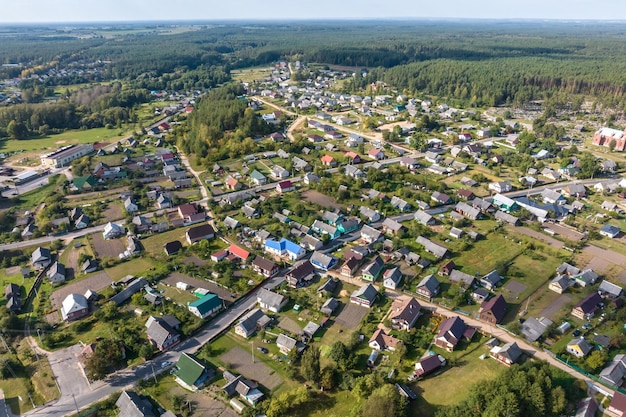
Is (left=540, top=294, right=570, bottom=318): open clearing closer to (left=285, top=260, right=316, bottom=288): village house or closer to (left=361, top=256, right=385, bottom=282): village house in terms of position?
(left=361, top=256, right=385, bottom=282): village house

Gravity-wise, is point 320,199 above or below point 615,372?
above

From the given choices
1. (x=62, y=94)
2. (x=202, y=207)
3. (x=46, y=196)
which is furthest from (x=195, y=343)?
(x=62, y=94)

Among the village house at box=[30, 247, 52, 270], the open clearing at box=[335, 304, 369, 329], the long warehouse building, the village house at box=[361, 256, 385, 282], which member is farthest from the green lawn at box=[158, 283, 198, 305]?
the long warehouse building

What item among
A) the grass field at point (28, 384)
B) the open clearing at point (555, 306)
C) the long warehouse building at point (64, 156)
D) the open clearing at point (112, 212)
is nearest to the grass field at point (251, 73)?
the long warehouse building at point (64, 156)

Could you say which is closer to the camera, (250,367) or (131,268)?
(250,367)

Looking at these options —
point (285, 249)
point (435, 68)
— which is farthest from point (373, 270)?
point (435, 68)

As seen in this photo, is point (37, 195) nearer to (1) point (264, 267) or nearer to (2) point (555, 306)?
(1) point (264, 267)

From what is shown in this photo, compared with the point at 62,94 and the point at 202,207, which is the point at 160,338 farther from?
the point at 62,94
